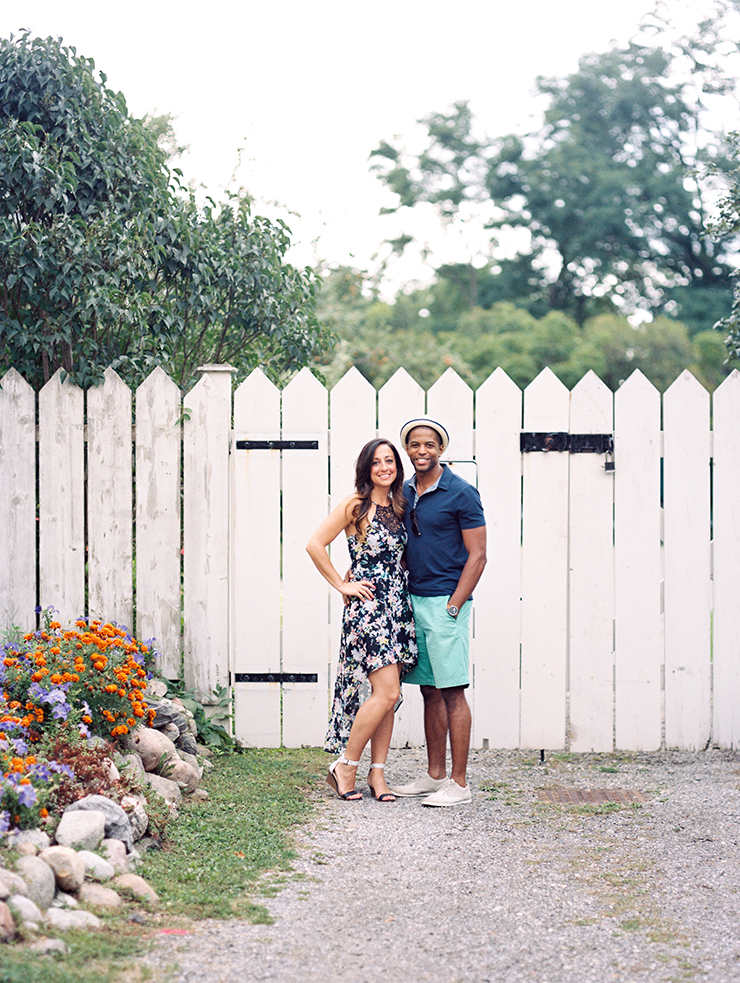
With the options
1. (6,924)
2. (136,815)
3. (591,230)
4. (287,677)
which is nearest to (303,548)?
(287,677)

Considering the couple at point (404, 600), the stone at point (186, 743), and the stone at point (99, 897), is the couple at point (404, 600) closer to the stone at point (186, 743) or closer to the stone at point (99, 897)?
the stone at point (186, 743)

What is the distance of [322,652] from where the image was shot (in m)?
4.90

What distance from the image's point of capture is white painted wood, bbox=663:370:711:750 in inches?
191

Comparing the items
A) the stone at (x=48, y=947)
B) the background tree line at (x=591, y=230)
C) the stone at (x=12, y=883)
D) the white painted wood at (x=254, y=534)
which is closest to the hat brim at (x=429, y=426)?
the white painted wood at (x=254, y=534)

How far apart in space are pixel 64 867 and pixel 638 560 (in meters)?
3.06

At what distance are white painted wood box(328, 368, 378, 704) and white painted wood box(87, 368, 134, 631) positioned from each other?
1.01m

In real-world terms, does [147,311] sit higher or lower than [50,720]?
higher

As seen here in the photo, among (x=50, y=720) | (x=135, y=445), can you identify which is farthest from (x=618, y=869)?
(x=135, y=445)

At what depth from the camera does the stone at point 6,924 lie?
2480mm

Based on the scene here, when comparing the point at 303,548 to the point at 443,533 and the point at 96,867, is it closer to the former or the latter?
the point at 443,533

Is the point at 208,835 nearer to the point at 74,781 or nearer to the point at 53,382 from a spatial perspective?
the point at 74,781

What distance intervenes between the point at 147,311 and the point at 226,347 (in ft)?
2.90

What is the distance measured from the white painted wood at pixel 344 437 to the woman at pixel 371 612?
60 centimetres

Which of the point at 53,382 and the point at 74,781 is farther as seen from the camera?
the point at 53,382
